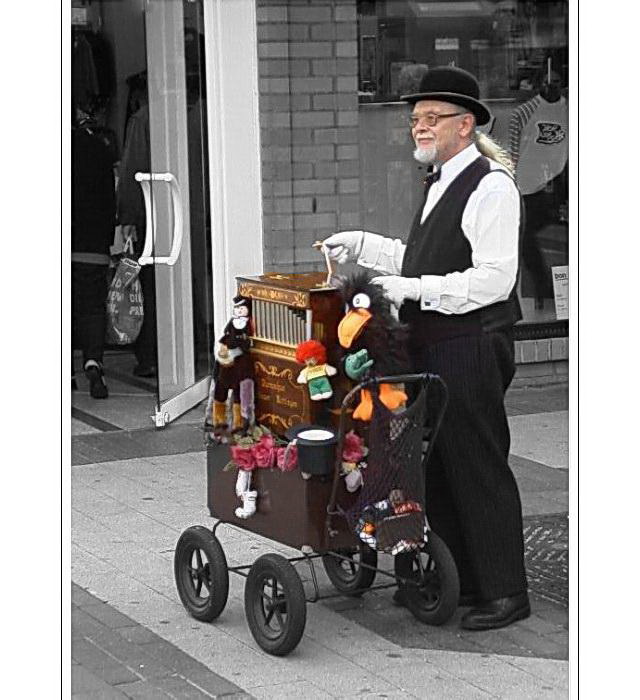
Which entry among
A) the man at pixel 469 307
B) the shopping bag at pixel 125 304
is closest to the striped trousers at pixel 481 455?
the man at pixel 469 307

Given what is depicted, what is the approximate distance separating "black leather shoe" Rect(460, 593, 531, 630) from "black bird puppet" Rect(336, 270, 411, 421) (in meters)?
0.84

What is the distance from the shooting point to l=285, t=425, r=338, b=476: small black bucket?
464 centimetres

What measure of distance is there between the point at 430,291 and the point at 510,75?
5128mm

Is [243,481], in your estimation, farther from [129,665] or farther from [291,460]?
[129,665]

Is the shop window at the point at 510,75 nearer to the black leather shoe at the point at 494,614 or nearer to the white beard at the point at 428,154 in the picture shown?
the white beard at the point at 428,154

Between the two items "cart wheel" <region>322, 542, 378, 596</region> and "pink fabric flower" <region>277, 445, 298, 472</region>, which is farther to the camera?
"cart wheel" <region>322, 542, 378, 596</region>

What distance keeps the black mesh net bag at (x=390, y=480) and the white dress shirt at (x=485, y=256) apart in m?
0.31

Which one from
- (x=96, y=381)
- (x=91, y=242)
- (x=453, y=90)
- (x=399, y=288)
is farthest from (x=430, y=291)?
(x=96, y=381)

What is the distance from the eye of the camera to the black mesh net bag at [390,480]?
4660mm

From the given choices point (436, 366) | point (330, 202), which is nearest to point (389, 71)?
point (330, 202)

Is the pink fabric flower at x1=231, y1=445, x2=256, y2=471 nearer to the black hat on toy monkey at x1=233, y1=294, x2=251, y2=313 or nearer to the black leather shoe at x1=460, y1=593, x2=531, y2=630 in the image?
the black hat on toy monkey at x1=233, y1=294, x2=251, y2=313

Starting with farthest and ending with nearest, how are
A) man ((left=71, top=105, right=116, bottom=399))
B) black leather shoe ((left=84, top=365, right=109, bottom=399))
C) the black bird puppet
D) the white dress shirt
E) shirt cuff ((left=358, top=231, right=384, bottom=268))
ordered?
black leather shoe ((left=84, top=365, right=109, bottom=399)), man ((left=71, top=105, right=116, bottom=399)), shirt cuff ((left=358, top=231, right=384, bottom=268)), the white dress shirt, the black bird puppet

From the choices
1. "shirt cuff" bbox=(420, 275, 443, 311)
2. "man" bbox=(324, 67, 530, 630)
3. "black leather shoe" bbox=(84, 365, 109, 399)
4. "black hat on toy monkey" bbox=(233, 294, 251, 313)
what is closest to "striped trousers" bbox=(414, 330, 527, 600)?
"man" bbox=(324, 67, 530, 630)
